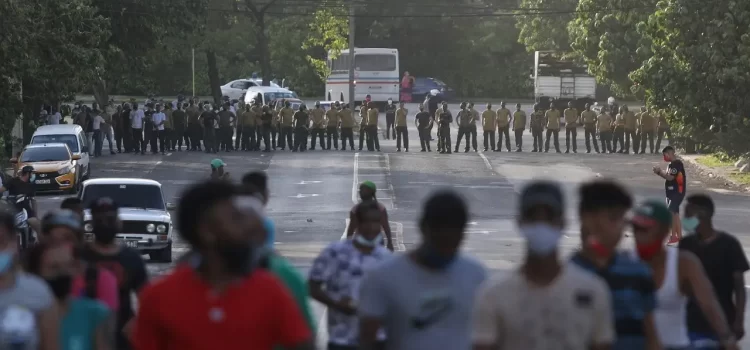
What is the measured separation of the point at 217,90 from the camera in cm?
6969

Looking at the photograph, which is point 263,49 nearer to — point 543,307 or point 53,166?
point 53,166

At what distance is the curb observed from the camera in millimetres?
35794

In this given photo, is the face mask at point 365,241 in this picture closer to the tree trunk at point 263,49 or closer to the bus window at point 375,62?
the bus window at point 375,62

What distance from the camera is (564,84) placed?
2459 inches

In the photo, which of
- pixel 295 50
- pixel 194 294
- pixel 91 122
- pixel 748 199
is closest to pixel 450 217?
pixel 194 294

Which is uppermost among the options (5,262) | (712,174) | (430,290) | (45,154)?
(5,262)

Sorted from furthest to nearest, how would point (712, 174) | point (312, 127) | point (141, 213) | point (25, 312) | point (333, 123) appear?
point (312, 127) → point (333, 123) → point (712, 174) → point (141, 213) → point (25, 312)

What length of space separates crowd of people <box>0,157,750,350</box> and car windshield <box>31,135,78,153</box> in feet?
95.9

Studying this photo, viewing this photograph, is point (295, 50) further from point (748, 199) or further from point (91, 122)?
point (748, 199)

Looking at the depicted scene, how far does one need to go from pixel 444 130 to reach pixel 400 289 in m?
39.7

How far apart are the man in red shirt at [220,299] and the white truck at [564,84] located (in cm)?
5709

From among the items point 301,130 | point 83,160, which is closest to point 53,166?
point 83,160

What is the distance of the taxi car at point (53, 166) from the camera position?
113ft

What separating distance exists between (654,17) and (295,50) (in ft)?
131
